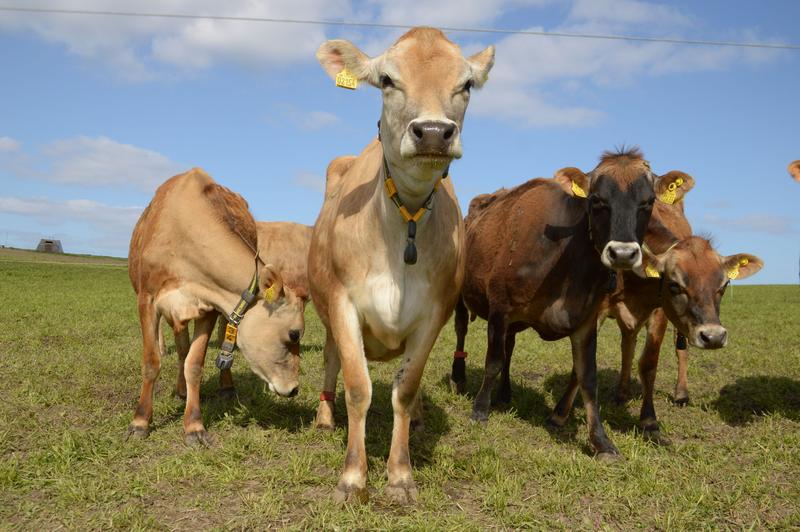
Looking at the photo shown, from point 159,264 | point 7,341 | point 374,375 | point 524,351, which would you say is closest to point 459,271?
point 159,264

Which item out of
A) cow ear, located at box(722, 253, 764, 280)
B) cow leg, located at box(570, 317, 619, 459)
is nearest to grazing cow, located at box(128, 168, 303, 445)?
cow leg, located at box(570, 317, 619, 459)

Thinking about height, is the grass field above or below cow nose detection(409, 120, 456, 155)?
below

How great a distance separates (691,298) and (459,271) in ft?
7.55

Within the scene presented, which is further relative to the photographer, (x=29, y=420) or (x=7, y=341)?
(x=7, y=341)

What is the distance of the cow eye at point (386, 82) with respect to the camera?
157 inches

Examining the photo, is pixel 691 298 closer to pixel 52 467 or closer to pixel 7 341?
pixel 52 467

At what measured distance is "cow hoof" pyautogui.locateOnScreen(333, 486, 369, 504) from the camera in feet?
13.1

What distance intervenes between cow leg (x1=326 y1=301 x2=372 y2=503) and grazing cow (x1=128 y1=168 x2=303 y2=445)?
5.07 ft

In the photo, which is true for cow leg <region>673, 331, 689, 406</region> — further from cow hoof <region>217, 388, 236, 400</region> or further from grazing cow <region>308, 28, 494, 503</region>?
cow hoof <region>217, 388, 236, 400</region>

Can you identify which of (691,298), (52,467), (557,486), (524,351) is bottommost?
(52,467)

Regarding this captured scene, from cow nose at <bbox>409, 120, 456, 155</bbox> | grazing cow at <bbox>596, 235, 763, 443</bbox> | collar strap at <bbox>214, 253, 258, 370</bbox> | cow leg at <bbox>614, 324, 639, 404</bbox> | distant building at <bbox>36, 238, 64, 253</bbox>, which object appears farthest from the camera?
distant building at <bbox>36, 238, 64, 253</bbox>

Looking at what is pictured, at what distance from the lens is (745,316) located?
1752cm

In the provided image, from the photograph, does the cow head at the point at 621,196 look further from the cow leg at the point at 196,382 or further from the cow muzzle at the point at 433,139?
the cow leg at the point at 196,382

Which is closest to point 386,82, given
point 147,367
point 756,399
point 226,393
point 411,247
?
point 411,247
